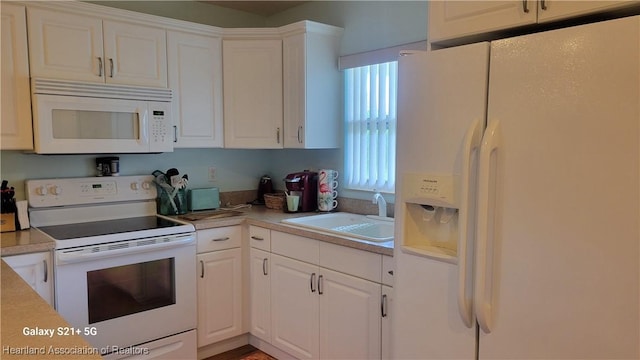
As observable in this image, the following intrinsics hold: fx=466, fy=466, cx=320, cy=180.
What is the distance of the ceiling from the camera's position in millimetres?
3404

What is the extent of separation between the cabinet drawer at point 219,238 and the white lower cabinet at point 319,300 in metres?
0.12

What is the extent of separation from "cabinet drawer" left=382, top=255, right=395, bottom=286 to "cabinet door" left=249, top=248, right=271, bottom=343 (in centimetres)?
90

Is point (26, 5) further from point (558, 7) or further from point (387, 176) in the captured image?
point (558, 7)

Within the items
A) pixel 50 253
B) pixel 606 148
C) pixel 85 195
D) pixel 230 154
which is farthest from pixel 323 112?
pixel 606 148

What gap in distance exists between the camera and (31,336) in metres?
1.11

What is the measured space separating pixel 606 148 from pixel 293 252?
1728mm

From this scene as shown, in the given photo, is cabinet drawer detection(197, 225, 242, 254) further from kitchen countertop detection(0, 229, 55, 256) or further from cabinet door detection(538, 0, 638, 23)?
cabinet door detection(538, 0, 638, 23)

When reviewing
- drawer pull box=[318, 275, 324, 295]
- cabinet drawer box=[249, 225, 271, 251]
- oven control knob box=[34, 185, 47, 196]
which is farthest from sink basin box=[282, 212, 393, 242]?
oven control knob box=[34, 185, 47, 196]

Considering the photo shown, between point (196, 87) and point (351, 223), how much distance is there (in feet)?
4.41

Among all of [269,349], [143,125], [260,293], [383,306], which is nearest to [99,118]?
[143,125]

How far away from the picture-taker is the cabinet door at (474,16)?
1494 millimetres

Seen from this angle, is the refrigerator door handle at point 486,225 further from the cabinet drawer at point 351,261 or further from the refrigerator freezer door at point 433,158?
the cabinet drawer at point 351,261

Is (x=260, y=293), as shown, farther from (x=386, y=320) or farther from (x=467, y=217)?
(x=467, y=217)

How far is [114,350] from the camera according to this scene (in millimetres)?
2465
